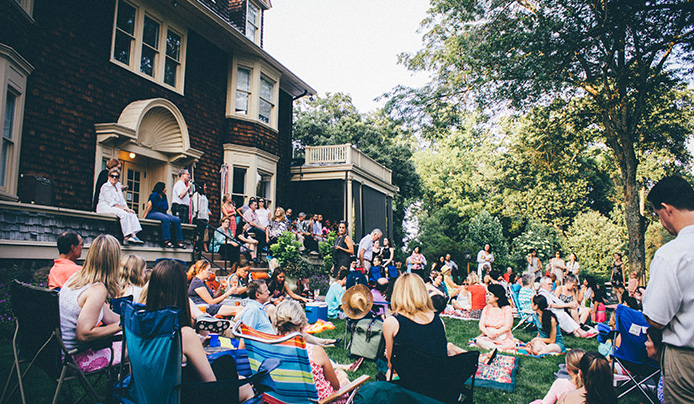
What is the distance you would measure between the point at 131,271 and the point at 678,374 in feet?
16.4

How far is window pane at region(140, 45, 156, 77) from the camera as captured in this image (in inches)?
436

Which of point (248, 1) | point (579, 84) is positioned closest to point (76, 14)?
point (248, 1)

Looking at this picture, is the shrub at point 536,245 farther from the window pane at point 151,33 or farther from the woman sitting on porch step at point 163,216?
the window pane at point 151,33

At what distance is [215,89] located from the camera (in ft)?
43.9

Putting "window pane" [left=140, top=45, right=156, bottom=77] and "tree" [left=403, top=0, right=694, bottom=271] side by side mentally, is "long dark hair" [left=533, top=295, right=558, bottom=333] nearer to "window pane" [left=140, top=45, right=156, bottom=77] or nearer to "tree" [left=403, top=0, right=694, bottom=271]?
"tree" [left=403, top=0, right=694, bottom=271]

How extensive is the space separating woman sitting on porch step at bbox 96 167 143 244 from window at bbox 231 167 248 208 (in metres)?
6.10

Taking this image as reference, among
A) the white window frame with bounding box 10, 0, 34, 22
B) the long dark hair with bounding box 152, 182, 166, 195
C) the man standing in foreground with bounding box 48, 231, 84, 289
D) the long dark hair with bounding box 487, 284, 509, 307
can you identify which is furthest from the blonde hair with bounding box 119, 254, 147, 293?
the white window frame with bounding box 10, 0, 34, 22

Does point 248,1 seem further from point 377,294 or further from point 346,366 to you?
point 346,366

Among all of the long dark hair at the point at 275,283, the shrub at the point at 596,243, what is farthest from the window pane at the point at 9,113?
the shrub at the point at 596,243

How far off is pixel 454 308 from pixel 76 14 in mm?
11457

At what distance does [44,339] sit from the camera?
3.17 meters

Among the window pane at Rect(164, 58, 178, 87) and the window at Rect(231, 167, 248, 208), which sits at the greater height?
the window pane at Rect(164, 58, 178, 87)

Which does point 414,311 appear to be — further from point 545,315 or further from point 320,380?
point 545,315

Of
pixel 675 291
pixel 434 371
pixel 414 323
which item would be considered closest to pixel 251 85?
pixel 414 323
